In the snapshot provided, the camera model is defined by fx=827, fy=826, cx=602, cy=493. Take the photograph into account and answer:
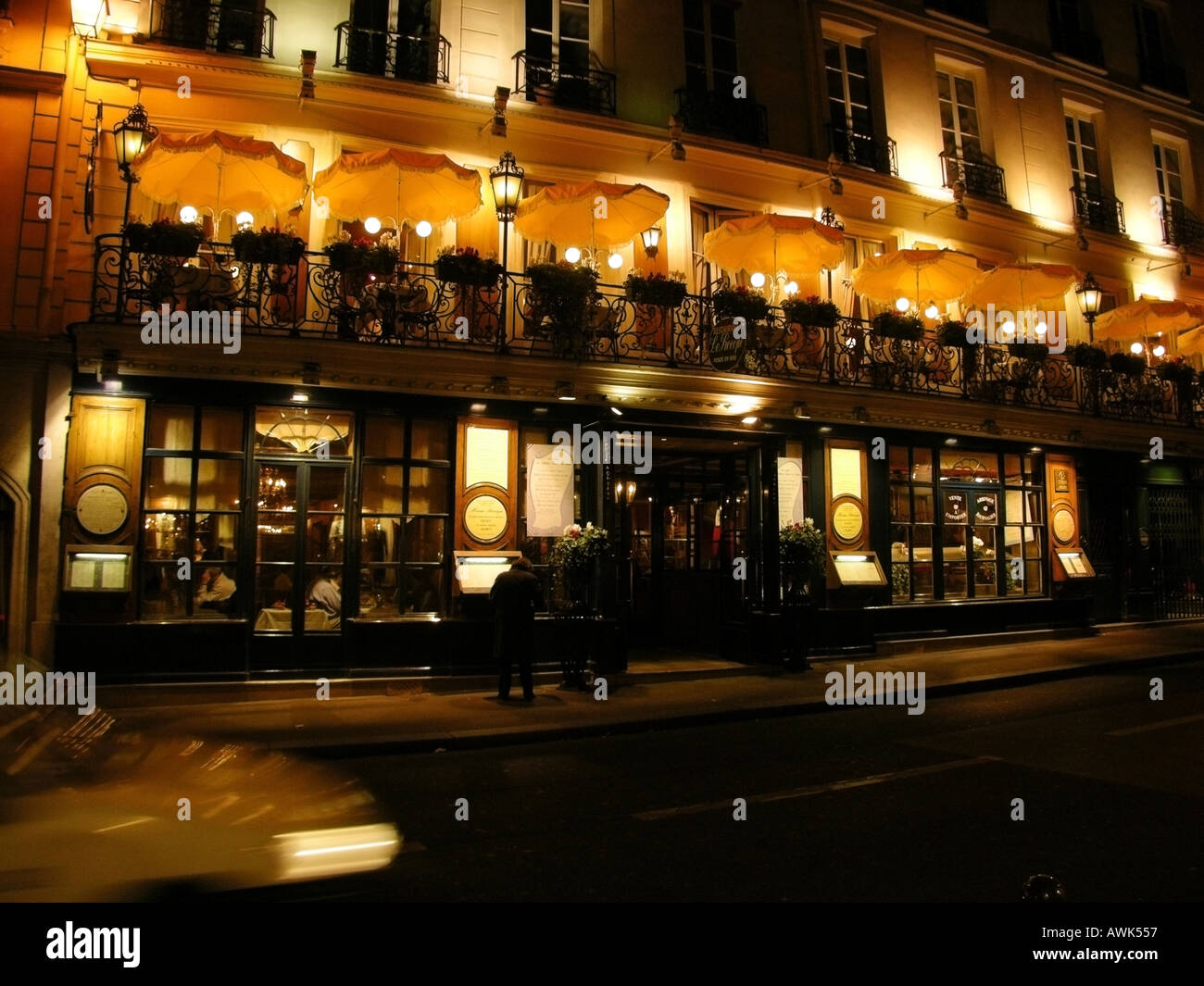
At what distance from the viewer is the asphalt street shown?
4.43 m

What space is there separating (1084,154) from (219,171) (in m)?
18.7

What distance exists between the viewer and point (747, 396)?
505 inches

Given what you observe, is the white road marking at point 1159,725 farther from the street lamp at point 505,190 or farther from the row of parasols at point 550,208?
the street lamp at point 505,190

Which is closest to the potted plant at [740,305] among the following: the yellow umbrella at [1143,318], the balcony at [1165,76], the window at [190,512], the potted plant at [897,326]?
the potted plant at [897,326]

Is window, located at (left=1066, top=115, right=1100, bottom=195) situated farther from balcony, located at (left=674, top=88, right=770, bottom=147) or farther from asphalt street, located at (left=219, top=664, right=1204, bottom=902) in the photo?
asphalt street, located at (left=219, top=664, right=1204, bottom=902)

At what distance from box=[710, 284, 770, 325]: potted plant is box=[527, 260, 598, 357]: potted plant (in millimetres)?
2073

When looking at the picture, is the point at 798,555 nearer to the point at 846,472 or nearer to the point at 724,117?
the point at 846,472

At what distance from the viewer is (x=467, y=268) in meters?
11.3

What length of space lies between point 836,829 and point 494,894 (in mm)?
2341

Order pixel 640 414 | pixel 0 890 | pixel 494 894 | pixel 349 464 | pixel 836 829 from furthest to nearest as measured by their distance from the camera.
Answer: pixel 640 414 → pixel 349 464 → pixel 836 829 → pixel 494 894 → pixel 0 890

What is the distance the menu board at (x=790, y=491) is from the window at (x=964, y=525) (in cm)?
200

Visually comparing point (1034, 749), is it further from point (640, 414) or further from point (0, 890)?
point (0, 890)
